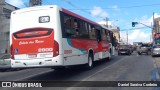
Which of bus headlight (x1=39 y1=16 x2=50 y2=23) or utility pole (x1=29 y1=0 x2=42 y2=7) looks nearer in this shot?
bus headlight (x1=39 y1=16 x2=50 y2=23)

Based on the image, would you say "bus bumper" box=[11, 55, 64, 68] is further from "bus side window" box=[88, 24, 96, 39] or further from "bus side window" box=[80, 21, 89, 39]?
"bus side window" box=[88, 24, 96, 39]

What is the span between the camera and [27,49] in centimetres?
1435

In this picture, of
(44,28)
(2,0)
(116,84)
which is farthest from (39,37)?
(2,0)

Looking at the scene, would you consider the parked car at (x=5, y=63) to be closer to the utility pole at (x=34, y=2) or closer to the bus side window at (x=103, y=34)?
the bus side window at (x=103, y=34)

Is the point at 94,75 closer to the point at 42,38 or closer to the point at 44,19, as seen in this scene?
the point at 42,38

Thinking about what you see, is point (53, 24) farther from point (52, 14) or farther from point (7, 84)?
point (7, 84)

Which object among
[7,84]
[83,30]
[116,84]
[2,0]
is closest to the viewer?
[116,84]

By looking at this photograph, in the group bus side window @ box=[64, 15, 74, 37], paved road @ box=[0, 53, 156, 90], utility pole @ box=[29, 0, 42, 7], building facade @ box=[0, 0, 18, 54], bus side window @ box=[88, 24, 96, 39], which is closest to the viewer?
paved road @ box=[0, 53, 156, 90]

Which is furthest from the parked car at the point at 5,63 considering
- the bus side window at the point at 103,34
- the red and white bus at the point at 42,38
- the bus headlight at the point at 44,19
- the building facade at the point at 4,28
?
the building facade at the point at 4,28

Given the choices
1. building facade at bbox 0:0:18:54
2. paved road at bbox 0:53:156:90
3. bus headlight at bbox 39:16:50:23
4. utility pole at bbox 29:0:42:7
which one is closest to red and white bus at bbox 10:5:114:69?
bus headlight at bbox 39:16:50:23

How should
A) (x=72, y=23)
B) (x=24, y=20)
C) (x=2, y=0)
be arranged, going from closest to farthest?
(x=24, y=20) < (x=72, y=23) < (x=2, y=0)

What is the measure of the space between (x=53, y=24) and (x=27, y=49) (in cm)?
171

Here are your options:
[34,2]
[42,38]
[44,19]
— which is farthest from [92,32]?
[34,2]

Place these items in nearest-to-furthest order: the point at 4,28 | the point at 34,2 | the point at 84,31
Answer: the point at 84,31
the point at 34,2
the point at 4,28
